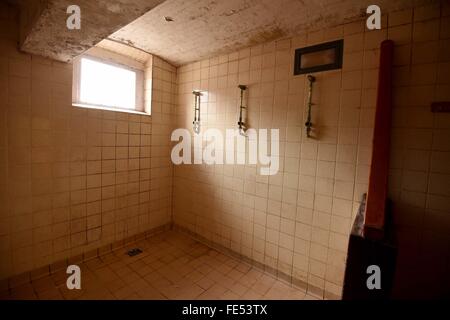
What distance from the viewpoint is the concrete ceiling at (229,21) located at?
1.50 m

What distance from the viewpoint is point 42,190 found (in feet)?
6.15

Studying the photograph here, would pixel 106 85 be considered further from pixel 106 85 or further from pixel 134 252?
pixel 134 252

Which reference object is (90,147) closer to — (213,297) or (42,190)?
(42,190)

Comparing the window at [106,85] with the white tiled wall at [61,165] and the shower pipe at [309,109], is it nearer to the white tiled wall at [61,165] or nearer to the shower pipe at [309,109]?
the white tiled wall at [61,165]

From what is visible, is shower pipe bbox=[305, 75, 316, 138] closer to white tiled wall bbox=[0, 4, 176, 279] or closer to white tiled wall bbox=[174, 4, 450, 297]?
white tiled wall bbox=[174, 4, 450, 297]

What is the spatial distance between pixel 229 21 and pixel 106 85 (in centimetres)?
154

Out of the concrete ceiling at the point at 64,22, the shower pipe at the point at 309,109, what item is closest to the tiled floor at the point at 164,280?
the shower pipe at the point at 309,109

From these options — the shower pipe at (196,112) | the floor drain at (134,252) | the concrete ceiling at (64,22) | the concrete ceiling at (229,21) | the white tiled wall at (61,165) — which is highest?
the concrete ceiling at (229,21)

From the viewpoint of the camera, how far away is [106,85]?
2.35m

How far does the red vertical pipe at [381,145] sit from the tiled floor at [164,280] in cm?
117
